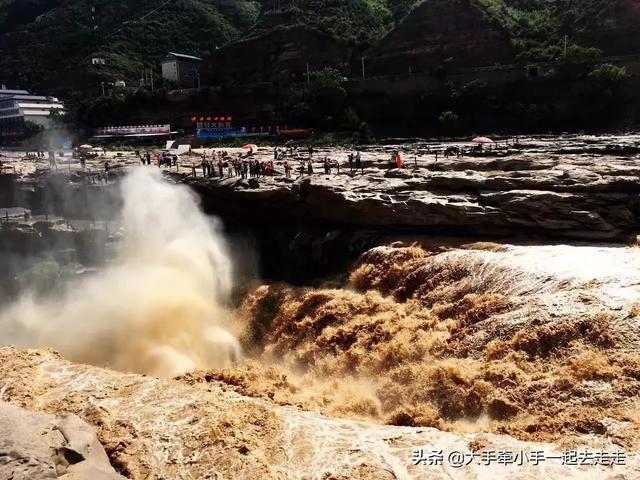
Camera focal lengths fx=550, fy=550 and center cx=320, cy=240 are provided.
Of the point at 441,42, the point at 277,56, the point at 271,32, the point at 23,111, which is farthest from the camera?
the point at 271,32

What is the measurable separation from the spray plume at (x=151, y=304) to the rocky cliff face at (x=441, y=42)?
121ft

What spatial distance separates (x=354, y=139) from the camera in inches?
1848

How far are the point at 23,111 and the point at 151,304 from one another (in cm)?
5874

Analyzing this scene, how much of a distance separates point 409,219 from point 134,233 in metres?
12.7

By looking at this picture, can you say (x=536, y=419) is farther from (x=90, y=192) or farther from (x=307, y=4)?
(x=307, y=4)

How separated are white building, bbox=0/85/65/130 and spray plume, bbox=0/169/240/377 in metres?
48.4

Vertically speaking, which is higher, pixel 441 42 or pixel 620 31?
pixel 441 42

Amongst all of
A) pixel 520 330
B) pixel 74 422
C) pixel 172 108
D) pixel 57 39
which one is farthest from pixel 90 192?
pixel 57 39

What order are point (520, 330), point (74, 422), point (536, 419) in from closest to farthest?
point (74, 422), point (536, 419), point (520, 330)

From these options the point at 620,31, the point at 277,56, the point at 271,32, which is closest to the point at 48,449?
the point at 620,31

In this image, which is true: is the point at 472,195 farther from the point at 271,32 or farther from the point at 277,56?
the point at 271,32

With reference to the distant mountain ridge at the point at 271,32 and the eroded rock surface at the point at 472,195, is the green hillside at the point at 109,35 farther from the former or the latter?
the eroded rock surface at the point at 472,195

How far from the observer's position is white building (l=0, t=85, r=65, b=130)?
66625 mm

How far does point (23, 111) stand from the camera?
66688mm
